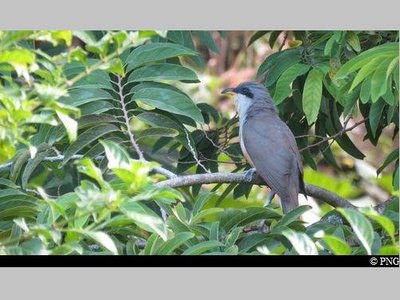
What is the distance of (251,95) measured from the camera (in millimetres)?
4637

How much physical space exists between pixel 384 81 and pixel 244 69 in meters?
3.67

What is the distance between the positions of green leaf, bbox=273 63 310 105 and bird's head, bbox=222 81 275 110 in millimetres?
334

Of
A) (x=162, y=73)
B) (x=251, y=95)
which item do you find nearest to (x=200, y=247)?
(x=162, y=73)

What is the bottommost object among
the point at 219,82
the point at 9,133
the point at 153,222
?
the point at 219,82

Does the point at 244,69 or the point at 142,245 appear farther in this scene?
the point at 244,69

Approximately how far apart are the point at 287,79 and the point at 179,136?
1.70 ft

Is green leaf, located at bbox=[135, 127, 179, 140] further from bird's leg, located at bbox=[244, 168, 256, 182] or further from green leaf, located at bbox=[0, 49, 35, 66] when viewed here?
green leaf, located at bbox=[0, 49, 35, 66]

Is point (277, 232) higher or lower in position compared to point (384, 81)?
lower

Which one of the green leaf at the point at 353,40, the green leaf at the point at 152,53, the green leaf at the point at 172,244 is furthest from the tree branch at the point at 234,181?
the green leaf at the point at 353,40

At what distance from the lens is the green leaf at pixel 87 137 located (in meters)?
3.71

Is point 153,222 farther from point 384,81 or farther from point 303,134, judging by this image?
point 303,134

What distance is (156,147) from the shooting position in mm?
4539

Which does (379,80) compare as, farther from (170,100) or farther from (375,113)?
(170,100)

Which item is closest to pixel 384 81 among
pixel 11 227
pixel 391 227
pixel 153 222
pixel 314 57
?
pixel 314 57
